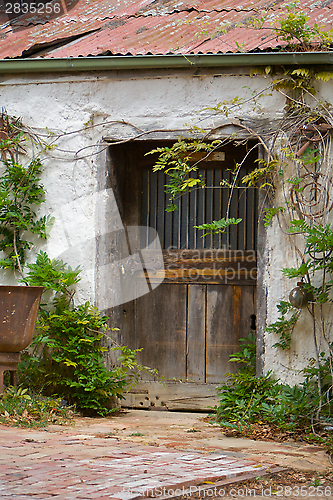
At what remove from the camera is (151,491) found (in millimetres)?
2855

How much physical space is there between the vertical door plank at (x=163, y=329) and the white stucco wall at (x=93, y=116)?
0.53 metres

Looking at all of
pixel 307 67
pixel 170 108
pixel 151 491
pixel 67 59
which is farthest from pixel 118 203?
pixel 151 491

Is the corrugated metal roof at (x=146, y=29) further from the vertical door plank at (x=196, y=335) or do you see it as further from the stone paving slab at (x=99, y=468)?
the stone paving slab at (x=99, y=468)

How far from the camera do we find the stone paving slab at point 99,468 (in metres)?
2.83

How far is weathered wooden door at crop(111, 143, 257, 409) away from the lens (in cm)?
568

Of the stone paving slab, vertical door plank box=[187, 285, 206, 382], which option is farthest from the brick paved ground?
vertical door plank box=[187, 285, 206, 382]

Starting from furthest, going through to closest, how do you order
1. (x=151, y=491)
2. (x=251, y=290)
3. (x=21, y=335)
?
(x=251, y=290)
(x=21, y=335)
(x=151, y=491)

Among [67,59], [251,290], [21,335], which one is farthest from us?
[251,290]

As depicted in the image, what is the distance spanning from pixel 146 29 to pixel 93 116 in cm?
124

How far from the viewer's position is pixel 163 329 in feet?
19.1

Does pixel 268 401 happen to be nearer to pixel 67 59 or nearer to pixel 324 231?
pixel 324 231

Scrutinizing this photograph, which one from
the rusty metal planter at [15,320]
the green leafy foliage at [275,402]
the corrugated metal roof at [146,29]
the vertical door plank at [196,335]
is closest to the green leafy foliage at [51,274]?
the rusty metal planter at [15,320]

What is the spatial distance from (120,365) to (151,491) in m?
2.79

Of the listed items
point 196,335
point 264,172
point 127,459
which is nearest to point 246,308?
point 196,335
